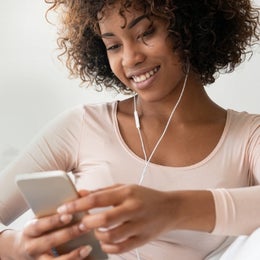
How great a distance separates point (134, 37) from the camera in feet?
3.22

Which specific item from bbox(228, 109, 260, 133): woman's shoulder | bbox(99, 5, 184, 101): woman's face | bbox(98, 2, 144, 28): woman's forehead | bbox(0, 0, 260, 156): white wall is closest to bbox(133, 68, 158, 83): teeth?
bbox(99, 5, 184, 101): woman's face

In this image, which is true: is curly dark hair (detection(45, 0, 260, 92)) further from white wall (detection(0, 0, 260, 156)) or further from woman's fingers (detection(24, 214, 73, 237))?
woman's fingers (detection(24, 214, 73, 237))

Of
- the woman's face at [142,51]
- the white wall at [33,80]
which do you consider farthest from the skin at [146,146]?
the white wall at [33,80]

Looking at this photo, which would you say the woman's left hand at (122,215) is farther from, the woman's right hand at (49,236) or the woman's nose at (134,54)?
the woman's nose at (134,54)

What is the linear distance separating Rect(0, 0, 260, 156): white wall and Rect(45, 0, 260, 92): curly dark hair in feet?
1.05

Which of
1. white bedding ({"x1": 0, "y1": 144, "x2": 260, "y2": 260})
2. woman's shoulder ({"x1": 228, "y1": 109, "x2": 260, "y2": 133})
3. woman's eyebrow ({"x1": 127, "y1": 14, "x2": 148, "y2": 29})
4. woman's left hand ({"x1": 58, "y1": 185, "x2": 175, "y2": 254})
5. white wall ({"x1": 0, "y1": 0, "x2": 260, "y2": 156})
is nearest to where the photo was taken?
woman's left hand ({"x1": 58, "y1": 185, "x2": 175, "y2": 254})

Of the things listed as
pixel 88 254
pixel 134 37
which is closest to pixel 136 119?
pixel 134 37

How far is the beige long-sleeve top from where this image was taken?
101 centimetres

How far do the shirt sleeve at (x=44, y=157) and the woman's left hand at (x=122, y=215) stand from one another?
1.14ft

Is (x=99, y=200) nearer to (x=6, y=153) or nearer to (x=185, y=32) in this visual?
(x=185, y=32)

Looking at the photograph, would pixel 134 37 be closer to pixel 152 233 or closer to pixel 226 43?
pixel 226 43

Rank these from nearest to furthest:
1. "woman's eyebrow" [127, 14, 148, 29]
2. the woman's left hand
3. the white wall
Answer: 1. the woman's left hand
2. "woman's eyebrow" [127, 14, 148, 29]
3. the white wall

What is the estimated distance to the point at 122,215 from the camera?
0.67 meters

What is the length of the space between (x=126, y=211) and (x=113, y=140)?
402 millimetres
